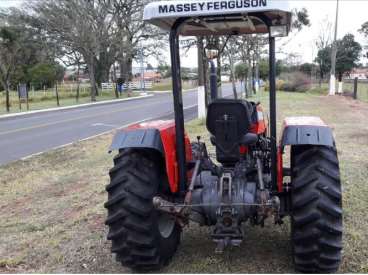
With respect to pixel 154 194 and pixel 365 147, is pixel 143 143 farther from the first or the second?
pixel 365 147

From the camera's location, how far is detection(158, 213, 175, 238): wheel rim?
4629mm

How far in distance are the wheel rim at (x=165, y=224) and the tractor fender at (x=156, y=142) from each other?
271mm

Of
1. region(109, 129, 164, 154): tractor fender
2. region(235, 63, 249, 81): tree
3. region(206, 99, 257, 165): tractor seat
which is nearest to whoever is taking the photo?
region(109, 129, 164, 154): tractor fender

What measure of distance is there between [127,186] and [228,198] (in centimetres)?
83

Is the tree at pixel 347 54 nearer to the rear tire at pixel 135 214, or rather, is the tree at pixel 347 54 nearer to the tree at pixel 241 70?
the tree at pixel 241 70

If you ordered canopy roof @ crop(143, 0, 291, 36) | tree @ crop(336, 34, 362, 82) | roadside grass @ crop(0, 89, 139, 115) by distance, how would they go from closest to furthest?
canopy roof @ crop(143, 0, 291, 36), roadside grass @ crop(0, 89, 139, 115), tree @ crop(336, 34, 362, 82)

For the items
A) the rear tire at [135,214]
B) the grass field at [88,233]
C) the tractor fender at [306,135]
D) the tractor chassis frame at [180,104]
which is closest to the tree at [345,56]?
the grass field at [88,233]

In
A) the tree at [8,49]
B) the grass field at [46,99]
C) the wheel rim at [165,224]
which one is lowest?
the grass field at [46,99]

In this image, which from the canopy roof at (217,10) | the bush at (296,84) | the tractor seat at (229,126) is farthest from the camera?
the bush at (296,84)

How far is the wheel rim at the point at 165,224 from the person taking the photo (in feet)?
15.2

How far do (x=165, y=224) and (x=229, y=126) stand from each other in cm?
106

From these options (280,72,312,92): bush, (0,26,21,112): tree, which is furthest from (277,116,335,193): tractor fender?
(280,72,312,92): bush

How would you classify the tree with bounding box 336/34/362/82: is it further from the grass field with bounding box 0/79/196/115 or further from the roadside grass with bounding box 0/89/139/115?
the roadside grass with bounding box 0/89/139/115

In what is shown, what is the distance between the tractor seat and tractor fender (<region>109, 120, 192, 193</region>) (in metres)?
0.39
